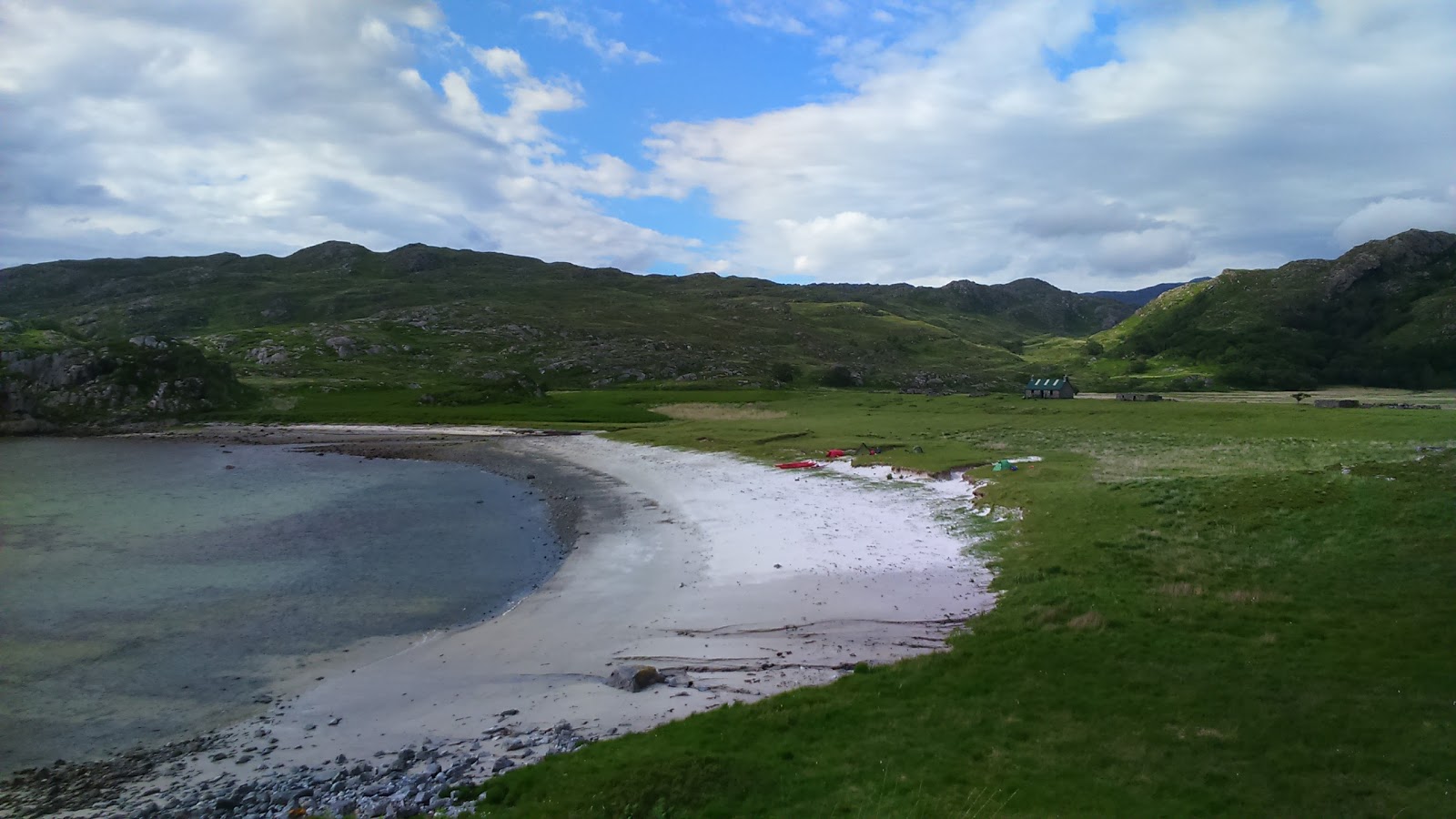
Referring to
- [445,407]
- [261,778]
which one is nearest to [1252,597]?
[261,778]

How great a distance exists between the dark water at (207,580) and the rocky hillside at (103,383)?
171 feet

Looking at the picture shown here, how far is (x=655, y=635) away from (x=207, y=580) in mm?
24706

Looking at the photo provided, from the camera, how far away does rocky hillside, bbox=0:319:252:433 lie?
10544cm

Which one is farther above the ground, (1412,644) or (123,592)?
(1412,644)

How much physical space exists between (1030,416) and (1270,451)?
116 feet

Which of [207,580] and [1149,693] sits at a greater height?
[1149,693]

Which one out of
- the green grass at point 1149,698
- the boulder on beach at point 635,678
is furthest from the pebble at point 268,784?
the boulder on beach at point 635,678

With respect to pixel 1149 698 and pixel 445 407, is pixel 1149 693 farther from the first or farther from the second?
pixel 445 407

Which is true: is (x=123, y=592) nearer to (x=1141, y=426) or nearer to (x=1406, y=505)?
(x=1406, y=505)

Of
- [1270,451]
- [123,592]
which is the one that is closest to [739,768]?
[123,592]

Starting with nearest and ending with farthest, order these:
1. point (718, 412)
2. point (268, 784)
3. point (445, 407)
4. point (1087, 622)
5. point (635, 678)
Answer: point (268, 784) → point (635, 678) → point (1087, 622) → point (718, 412) → point (445, 407)

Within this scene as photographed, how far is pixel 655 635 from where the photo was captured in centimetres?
2516

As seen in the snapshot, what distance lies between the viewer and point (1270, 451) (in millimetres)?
49375

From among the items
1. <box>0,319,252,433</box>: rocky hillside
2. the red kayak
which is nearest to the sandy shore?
the red kayak
